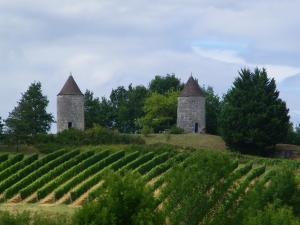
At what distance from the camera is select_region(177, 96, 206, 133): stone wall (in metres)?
69.6

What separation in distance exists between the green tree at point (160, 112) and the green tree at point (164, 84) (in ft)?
29.5

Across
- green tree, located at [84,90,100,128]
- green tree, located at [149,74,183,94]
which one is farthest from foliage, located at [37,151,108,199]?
green tree, located at [149,74,183,94]

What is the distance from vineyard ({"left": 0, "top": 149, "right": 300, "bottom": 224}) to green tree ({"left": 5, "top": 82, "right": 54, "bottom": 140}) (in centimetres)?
468

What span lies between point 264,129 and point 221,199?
22.9m

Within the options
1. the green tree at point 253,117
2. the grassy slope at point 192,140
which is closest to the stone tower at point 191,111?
the grassy slope at point 192,140

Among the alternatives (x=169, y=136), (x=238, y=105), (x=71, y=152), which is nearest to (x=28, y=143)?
(x=71, y=152)

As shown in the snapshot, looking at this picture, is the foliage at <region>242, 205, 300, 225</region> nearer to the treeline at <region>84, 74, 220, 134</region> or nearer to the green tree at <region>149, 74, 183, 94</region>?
the treeline at <region>84, 74, 220, 134</region>

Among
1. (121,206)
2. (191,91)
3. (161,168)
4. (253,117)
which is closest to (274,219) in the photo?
(121,206)

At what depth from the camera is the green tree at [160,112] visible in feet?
252

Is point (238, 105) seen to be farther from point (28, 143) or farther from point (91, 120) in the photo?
point (91, 120)

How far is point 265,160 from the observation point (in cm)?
5372

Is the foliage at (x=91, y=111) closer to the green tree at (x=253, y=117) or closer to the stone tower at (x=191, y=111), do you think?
the stone tower at (x=191, y=111)

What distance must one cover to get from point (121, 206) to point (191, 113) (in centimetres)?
4334

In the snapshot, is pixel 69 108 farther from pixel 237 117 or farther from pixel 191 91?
pixel 237 117
